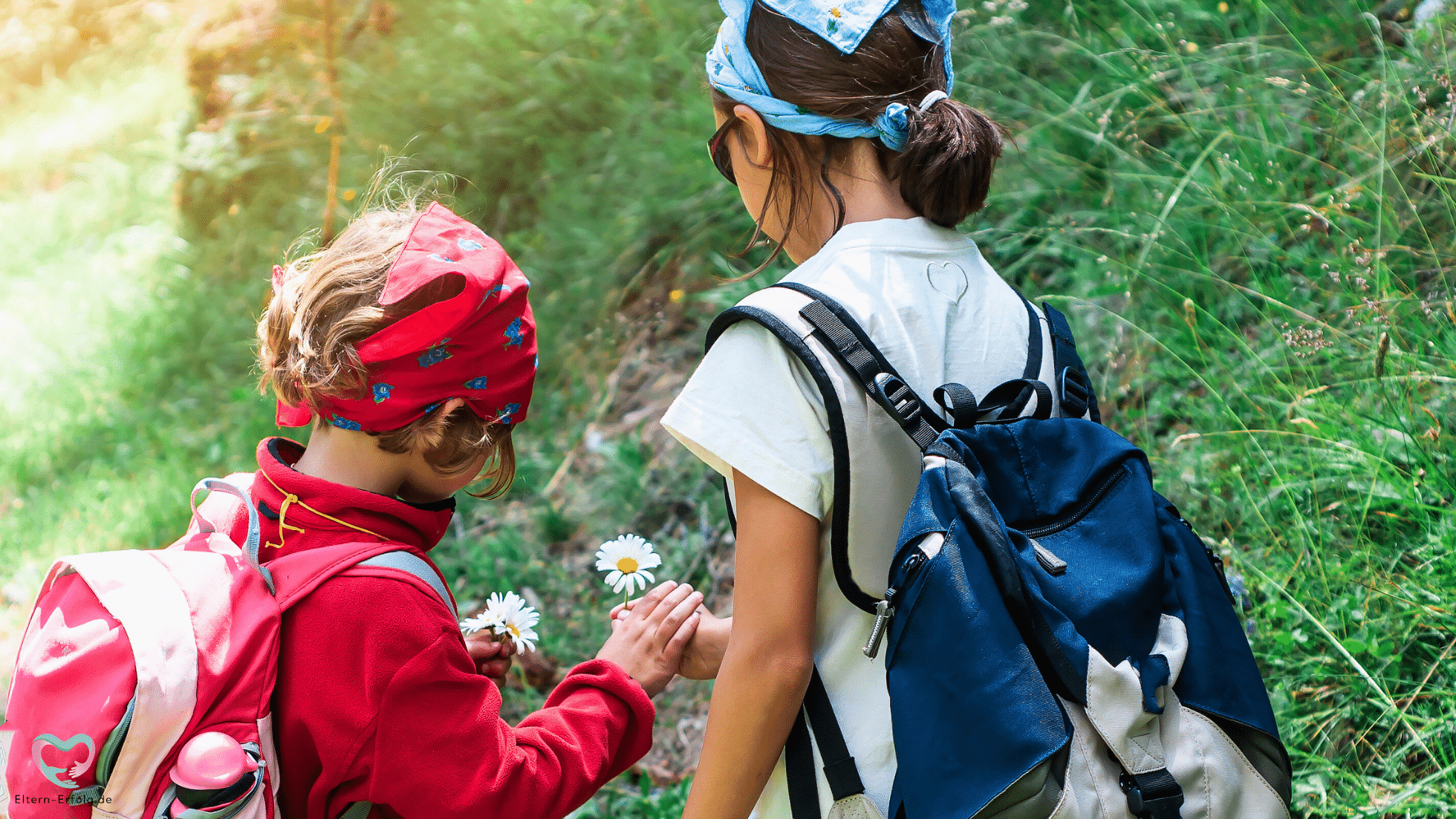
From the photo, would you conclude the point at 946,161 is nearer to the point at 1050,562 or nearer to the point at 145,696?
the point at 1050,562

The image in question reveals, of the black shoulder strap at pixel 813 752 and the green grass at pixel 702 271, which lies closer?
the black shoulder strap at pixel 813 752

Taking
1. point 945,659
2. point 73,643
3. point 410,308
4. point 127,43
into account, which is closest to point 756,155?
point 410,308

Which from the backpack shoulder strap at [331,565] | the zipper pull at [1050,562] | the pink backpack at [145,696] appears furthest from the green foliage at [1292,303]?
the pink backpack at [145,696]

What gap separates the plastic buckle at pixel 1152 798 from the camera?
111 cm

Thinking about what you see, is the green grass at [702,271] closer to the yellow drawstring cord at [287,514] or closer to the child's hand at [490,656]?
the child's hand at [490,656]

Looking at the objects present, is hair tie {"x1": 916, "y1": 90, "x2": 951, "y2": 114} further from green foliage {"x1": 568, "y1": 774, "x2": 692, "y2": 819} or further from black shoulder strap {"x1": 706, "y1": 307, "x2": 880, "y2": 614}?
green foliage {"x1": 568, "y1": 774, "x2": 692, "y2": 819}

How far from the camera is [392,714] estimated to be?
1307 mm

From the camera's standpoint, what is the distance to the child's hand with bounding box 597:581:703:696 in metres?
1.60

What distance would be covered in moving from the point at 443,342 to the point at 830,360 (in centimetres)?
→ 58

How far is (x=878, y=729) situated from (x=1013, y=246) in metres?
2.37

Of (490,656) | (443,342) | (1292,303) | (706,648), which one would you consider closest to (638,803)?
(490,656)

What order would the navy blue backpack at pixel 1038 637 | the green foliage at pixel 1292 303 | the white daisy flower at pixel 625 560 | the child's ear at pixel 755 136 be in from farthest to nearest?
1. the green foliage at pixel 1292 303
2. the white daisy flower at pixel 625 560
3. the child's ear at pixel 755 136
4. the navy blue backpack at pixel 1038 637

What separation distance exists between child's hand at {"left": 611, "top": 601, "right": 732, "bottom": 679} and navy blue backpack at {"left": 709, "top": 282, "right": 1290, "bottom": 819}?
1.02 ft

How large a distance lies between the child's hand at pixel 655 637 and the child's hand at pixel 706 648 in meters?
0.01
